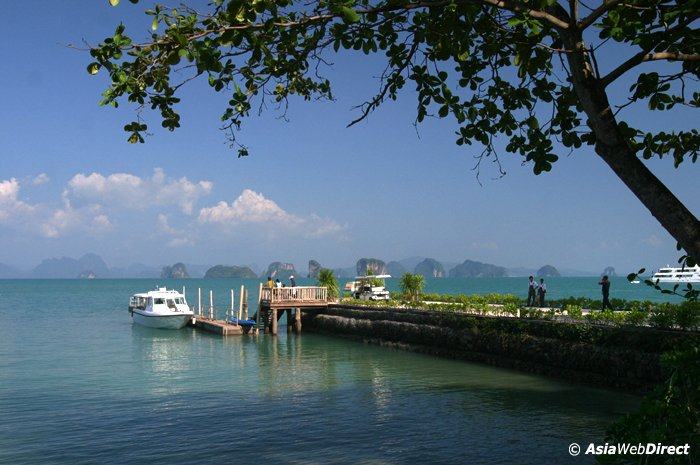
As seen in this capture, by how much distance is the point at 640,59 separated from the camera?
5.48 m

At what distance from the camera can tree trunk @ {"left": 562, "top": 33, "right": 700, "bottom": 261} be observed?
4.78m

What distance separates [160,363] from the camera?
28.9 metres

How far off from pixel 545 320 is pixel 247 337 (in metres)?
19.9

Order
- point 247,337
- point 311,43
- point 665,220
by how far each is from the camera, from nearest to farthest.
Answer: point 665,220
point 311,43
point 247,337

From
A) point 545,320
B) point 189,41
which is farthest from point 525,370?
point 189,41

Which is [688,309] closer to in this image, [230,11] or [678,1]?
[678,1]

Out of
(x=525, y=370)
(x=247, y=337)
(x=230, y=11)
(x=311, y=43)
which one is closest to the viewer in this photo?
(x=230, y=11)

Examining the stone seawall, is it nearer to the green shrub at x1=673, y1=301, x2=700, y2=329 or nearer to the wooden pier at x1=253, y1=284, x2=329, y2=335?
the green shrub at x1=673, y1=301, x2=700, y2=329

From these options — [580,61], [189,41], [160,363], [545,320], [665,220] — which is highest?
[189,41]

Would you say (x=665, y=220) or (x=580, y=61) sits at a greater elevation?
(x=580, y=61)

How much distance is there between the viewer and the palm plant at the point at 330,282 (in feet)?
141

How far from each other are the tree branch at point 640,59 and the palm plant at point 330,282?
3749 centimetres

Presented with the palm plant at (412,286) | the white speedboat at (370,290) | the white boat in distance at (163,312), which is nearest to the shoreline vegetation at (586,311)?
the palm plant at (412,286)

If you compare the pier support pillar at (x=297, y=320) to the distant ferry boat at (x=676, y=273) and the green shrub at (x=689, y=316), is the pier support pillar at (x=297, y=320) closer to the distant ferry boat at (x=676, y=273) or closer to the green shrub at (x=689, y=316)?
the distant ferry boat at (x=676, y=273)
